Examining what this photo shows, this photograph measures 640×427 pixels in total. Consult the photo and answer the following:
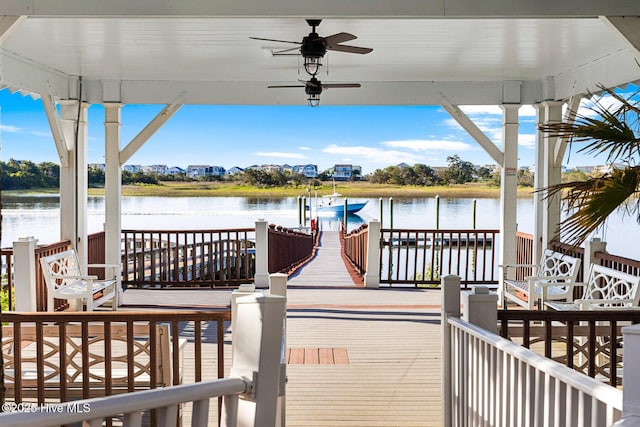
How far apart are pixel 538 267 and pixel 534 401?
5.53 m

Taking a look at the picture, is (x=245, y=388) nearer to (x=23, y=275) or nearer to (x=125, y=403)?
(x=125, y=403)

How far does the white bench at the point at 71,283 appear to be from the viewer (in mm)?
6496

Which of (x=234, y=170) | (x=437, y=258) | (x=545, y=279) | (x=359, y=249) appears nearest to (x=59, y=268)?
(x=545, y=279)

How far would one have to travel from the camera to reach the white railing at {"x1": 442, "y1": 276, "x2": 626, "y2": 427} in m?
2.03

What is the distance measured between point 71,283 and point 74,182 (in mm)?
1375

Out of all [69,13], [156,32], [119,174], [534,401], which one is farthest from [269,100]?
[534,401]

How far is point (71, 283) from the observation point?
707cm

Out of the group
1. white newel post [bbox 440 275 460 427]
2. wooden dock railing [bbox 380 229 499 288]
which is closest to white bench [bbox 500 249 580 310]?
wooden dock railing [bbox 380 229 499 288]

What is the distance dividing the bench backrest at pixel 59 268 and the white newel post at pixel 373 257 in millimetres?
3879

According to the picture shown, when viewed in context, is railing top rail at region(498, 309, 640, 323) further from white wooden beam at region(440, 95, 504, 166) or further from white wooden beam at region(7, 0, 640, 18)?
white wooden beam at region(440, 95, 504, 166)

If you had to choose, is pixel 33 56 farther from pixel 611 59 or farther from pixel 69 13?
pixel 611 59

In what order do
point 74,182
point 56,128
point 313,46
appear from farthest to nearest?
point 74,182, point 56,128, point 313,46

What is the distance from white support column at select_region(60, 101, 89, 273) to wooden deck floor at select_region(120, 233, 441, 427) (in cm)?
109

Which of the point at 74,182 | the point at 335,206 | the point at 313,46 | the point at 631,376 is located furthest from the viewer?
the point at 335,206
